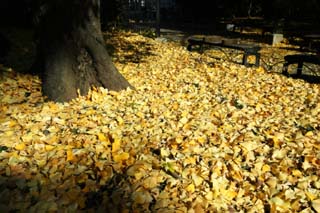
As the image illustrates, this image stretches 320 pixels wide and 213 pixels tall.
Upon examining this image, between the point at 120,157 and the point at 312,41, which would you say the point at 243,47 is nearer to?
the point at 312,41

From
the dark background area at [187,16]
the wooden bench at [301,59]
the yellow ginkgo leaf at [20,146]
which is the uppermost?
the dark background area at [187,16]

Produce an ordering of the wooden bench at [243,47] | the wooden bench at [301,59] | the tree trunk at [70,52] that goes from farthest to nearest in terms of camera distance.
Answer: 1. the wooden bench at [243,47]
2. the wooden bench at [301,59]
3. the tree trunk at [70,52]

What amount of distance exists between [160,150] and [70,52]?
251cm

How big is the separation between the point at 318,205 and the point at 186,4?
23.7m

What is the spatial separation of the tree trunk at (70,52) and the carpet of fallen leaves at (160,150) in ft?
0.81

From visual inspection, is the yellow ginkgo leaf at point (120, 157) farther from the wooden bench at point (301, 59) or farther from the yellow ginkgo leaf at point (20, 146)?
the wooden bench at point (301, 59)

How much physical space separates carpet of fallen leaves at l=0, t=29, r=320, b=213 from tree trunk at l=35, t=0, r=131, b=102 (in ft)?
0.81

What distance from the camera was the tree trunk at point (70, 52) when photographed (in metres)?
5.05

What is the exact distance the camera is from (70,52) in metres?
5.12

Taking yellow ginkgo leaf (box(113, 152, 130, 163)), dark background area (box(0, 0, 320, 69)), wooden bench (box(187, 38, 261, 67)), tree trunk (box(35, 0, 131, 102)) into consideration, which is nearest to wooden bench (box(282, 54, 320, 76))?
wooden bench (box(187, 38, 261, 67))

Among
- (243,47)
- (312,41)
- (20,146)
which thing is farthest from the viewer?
(312,41)

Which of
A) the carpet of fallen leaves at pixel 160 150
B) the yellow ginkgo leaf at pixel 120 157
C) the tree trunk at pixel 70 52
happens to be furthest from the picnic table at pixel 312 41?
the yellow ginkgo leaf at pixel 120 157

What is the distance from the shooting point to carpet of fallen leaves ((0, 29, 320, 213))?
2846mm

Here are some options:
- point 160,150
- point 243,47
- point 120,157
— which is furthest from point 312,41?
point 120,157
